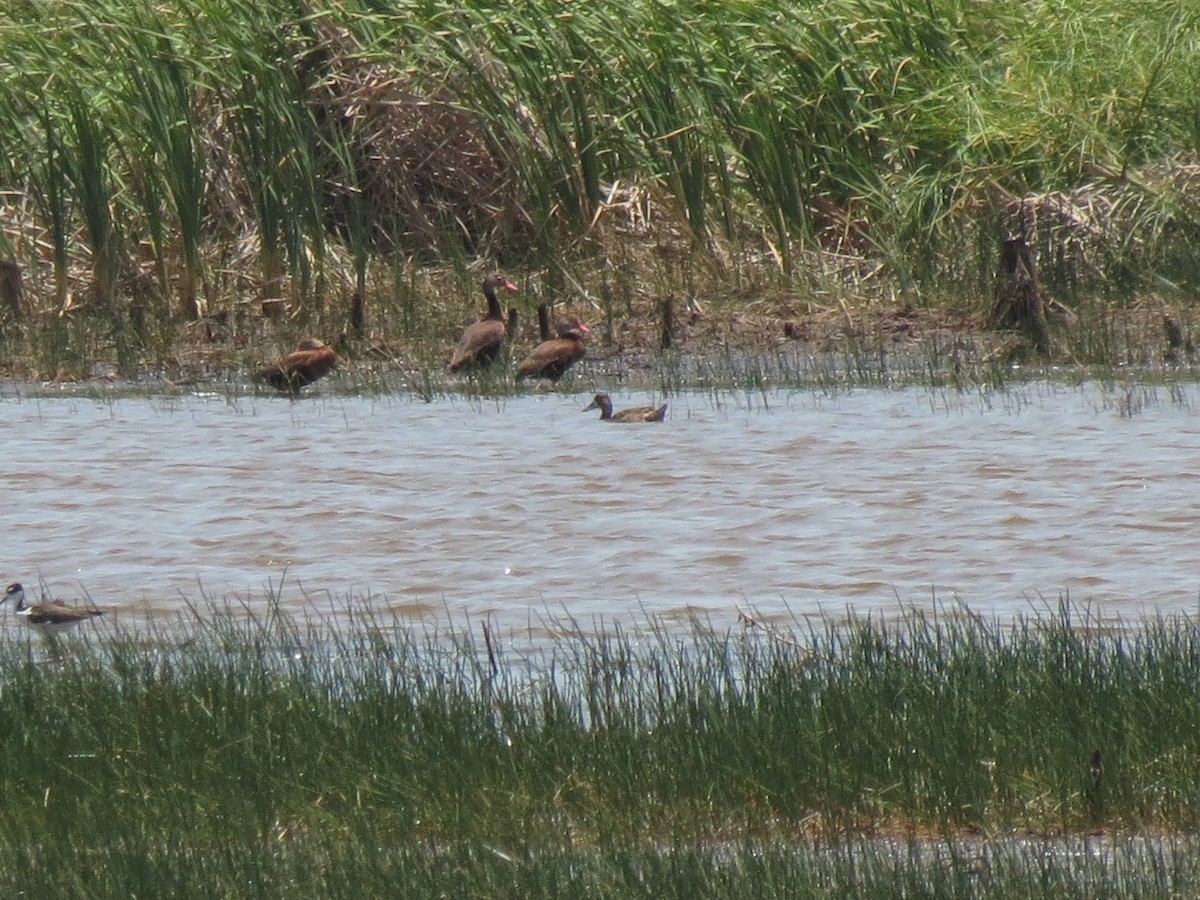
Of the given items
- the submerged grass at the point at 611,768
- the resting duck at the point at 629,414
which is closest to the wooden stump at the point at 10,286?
the resting duck at the point at 629,414

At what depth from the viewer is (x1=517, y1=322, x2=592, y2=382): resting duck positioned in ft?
41.2

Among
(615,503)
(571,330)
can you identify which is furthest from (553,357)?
(615,503)

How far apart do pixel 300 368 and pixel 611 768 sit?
771 cm

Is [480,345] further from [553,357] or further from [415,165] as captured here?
[415,165]

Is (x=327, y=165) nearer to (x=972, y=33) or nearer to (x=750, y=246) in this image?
(x=750, y=246)

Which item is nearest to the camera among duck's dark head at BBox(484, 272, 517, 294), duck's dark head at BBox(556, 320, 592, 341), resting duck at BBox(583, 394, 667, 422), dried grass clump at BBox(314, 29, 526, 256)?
resting duck at BBox(583, 394, 667, 422)

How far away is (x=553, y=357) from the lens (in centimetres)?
1255

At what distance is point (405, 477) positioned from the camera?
10125mm

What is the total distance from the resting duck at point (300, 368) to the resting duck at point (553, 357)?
1105 mm

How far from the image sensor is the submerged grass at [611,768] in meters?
4.35

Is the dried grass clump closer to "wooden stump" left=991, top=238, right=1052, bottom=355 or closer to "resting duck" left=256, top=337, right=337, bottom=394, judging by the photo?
"resting duck" left=256, top=337, right=337, bottom=394

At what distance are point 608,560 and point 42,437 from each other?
4299 millimetres

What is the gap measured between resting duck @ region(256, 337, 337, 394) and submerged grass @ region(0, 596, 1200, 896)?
6.35 metres

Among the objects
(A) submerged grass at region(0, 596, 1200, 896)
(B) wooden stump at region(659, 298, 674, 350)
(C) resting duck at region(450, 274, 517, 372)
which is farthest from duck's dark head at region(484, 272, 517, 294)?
(A) submerged grass at region(0, 596, 1200, 896)
